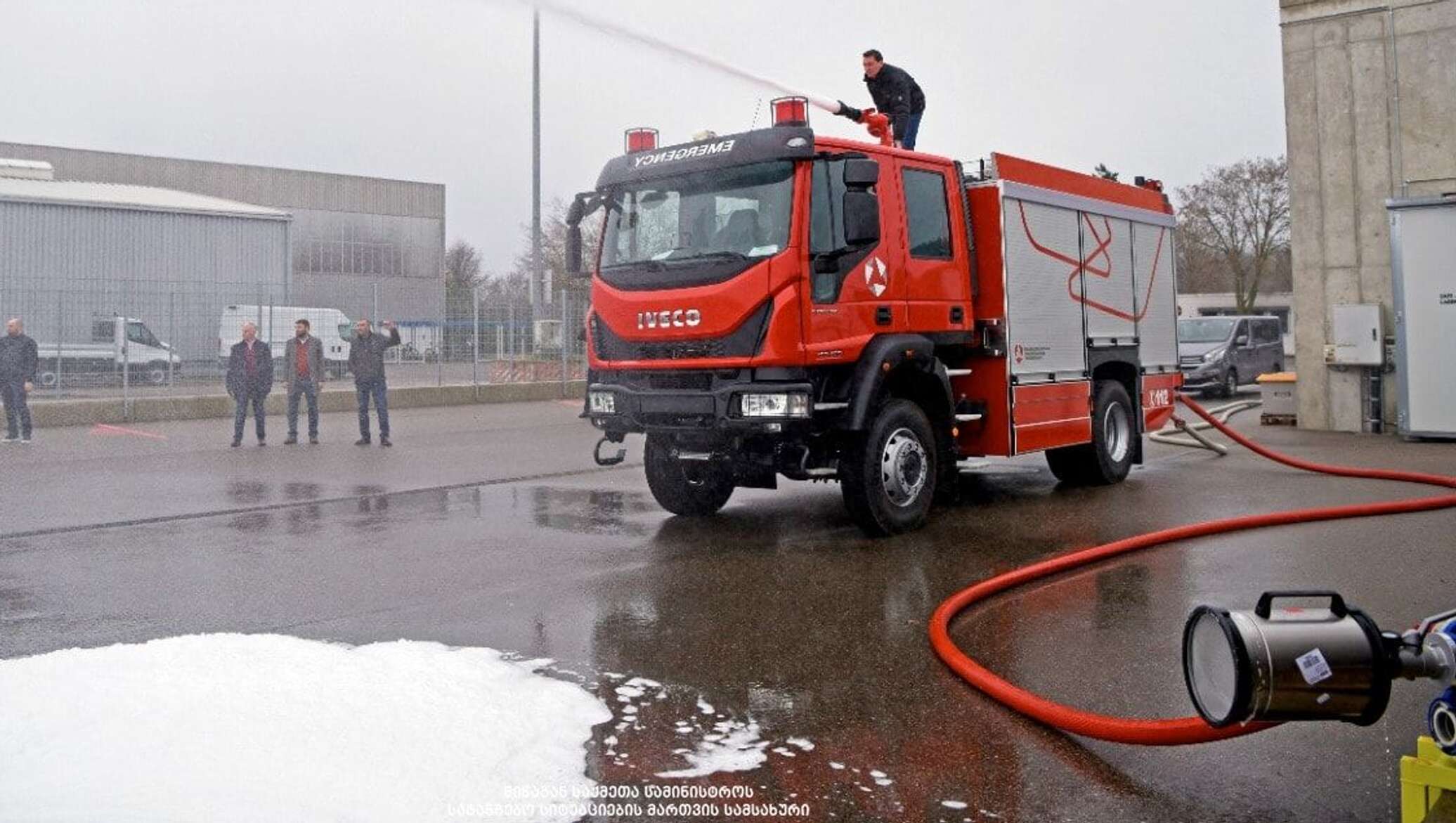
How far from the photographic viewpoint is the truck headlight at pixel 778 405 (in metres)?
8.02

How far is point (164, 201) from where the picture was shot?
1367 inches

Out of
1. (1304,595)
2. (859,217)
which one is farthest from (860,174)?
(1304,595)

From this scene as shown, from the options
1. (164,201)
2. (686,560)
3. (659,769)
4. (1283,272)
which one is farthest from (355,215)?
(659,769)

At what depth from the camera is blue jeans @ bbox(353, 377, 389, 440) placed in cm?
1764

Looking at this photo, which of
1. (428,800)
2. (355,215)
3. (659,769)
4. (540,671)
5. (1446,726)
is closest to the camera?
(1446,726)

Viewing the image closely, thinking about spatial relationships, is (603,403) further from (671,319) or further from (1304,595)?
(1304,595)

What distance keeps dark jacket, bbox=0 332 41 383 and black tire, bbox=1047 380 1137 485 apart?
1469 centimetres

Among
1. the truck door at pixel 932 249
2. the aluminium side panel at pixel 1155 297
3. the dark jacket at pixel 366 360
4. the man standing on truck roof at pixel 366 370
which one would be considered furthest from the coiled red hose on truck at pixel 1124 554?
the dark jacket at pixel 366 360

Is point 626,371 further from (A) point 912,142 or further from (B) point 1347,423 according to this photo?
(B) point 1347,423

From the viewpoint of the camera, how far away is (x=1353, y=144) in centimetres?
1678

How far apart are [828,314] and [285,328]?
708 inches

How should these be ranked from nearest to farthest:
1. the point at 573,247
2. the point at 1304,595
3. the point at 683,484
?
the point at 1304,595, the point at 573,247, the point at 683,484

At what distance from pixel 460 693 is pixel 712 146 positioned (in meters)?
5.10

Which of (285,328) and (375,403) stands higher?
(285,328)
